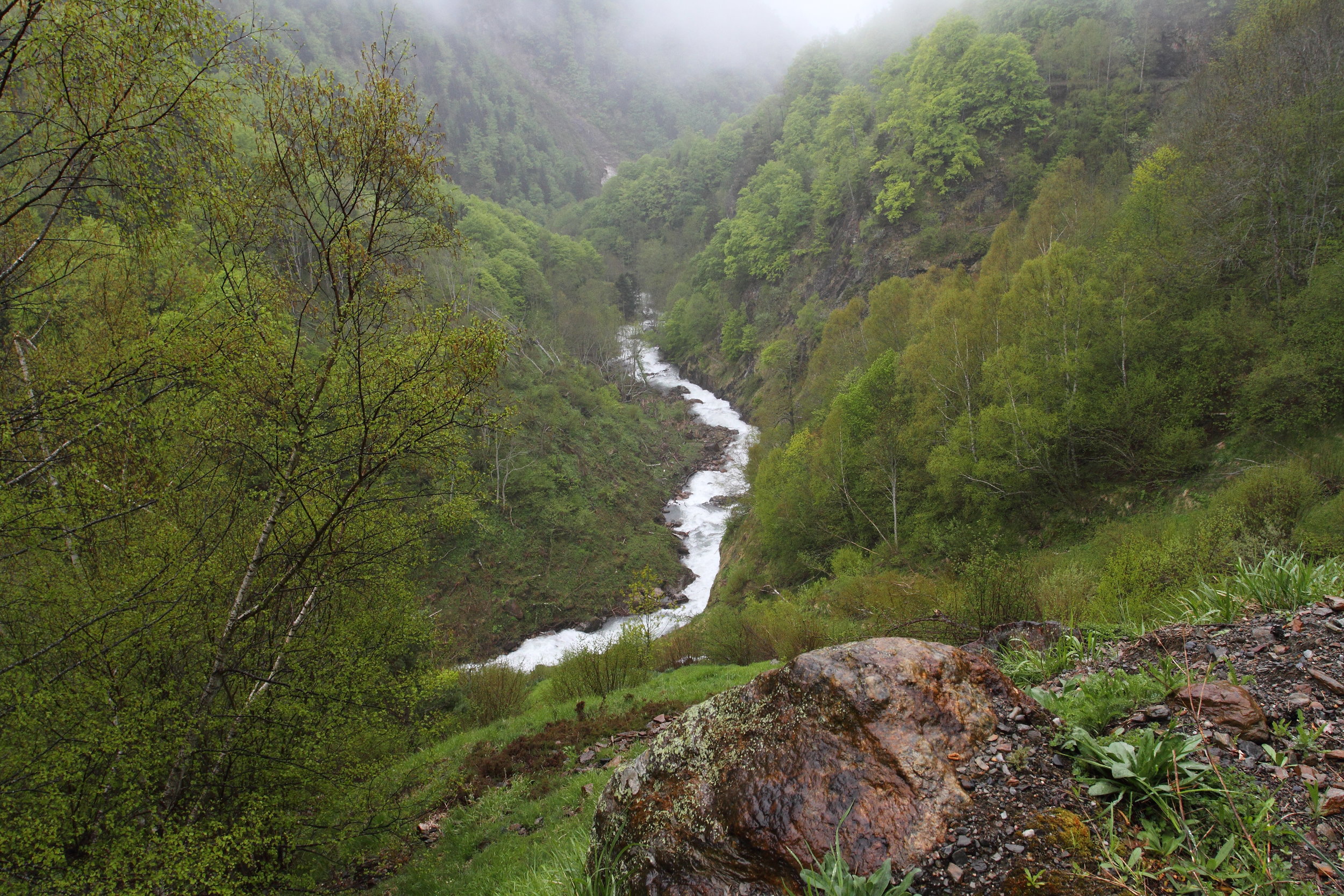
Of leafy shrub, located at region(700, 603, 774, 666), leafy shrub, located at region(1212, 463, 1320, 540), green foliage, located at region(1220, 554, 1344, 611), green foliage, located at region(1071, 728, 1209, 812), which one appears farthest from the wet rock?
leafy shrub, located at region(700, 603, 774, 666)

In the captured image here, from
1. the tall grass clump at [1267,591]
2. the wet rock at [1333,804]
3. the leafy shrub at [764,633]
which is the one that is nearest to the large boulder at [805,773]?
the wet rock at [1333,804]

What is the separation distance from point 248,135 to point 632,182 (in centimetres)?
7184

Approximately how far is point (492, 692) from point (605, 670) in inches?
129

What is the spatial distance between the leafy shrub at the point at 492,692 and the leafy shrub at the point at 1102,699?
1282 centimetres

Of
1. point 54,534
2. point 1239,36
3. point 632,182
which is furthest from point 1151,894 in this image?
point 632,182

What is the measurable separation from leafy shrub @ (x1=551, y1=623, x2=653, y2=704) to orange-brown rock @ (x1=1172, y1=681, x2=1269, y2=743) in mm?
11412

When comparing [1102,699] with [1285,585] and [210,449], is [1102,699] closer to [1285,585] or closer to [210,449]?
[1285,585]

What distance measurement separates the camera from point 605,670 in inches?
548

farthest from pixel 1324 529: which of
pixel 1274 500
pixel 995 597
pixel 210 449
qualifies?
pixel 210 449

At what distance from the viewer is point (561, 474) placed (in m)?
35.4

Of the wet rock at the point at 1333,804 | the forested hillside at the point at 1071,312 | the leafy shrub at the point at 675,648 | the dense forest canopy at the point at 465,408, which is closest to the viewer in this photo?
the wet rock at the point at 1333,804

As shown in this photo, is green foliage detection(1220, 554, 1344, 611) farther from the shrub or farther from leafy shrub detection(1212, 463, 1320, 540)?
leafy shrub detection(1212, 463, 1320, 540)

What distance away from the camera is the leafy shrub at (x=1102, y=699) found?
370 cm

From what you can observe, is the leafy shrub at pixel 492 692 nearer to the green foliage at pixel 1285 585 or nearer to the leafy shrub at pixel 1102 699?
the leafy shrub at pixel 1102 699
